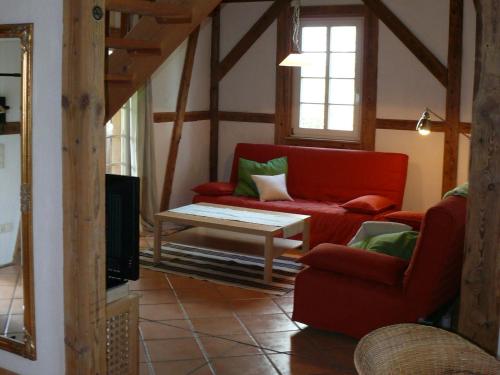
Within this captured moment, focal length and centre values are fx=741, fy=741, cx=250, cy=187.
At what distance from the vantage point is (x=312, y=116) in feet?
25.2

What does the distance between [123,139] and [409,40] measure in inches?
112

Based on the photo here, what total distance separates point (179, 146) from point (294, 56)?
1957mm

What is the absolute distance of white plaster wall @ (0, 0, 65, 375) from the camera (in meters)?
3.26

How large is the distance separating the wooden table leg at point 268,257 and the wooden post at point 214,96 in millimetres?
2836

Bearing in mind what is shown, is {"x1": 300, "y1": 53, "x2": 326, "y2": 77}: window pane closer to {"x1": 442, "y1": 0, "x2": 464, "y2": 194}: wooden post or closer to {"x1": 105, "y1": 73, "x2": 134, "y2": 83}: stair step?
{"x1": 442, "y1": 0, "x2": 464, "y2": 194}: wooden post

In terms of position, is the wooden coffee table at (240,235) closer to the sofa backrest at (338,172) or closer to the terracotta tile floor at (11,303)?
the sofa backrest at (338,172)

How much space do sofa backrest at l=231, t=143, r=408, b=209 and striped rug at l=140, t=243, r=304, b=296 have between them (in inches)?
42.1

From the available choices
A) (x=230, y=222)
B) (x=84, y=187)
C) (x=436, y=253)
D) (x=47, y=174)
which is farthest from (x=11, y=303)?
(x=230, y=222)

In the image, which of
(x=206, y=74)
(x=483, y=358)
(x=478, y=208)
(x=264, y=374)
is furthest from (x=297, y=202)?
(x=483, y=358)

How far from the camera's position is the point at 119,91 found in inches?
204

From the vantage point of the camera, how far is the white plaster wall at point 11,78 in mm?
3393

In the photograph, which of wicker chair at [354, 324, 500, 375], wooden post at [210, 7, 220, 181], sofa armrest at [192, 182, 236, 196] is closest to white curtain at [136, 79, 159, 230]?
sofa armrest at [192, 182, 236, 196]

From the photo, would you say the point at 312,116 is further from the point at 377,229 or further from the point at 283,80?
the point at 377,229

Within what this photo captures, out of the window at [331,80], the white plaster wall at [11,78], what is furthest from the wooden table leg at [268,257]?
the white plaster wall at [11,78]
